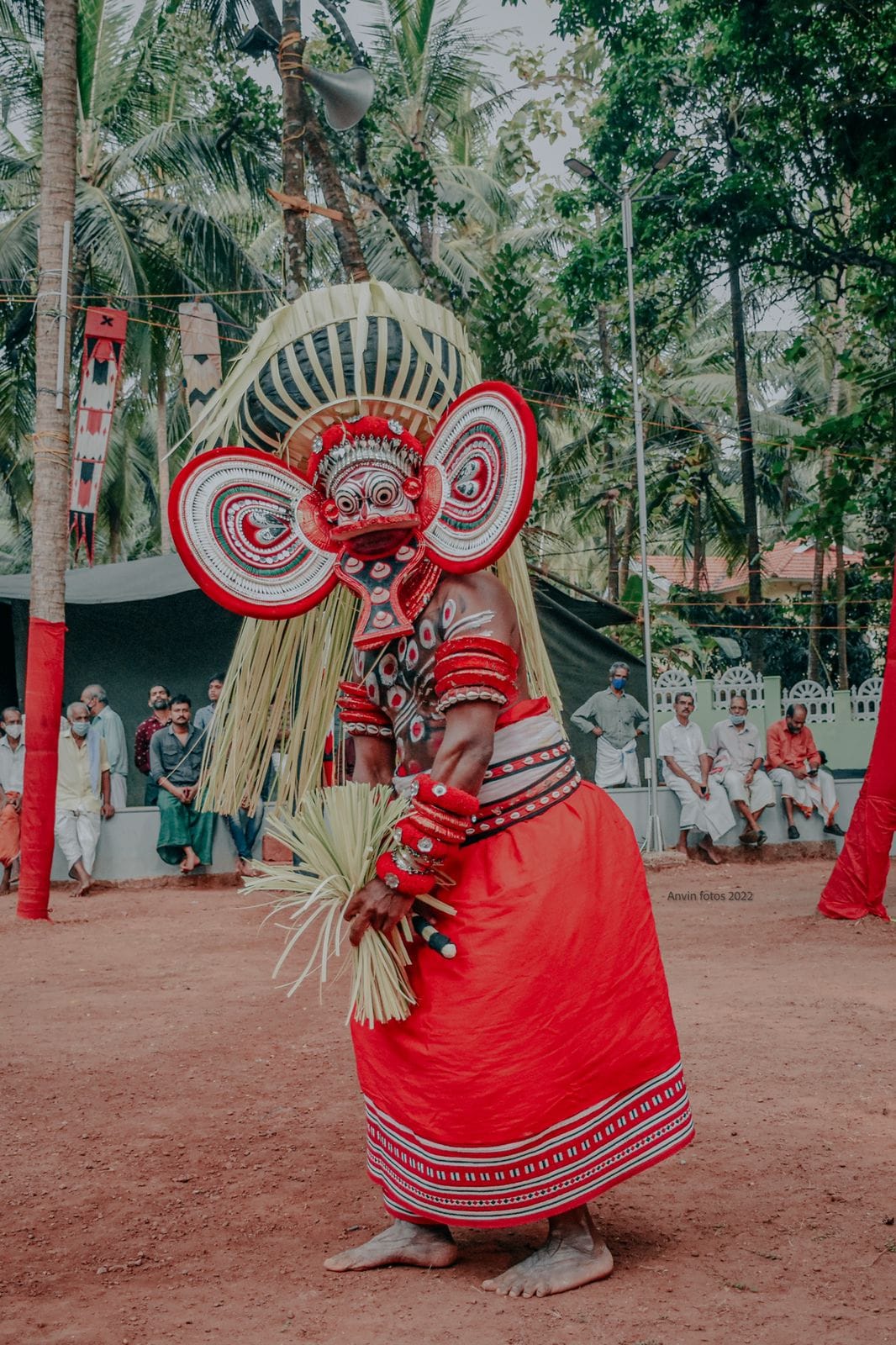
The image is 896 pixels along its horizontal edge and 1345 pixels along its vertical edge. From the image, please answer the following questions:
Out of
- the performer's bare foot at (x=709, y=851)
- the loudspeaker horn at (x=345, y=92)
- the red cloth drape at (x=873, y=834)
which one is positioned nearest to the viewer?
the red cloth drape at (x=873, y=834)

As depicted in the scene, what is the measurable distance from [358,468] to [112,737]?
8810 millimetres

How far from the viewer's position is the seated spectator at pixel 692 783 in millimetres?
12133

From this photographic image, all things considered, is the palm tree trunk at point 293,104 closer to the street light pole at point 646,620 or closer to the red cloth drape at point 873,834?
the street light pole at point 646,620

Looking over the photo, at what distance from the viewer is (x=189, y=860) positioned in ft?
36.1

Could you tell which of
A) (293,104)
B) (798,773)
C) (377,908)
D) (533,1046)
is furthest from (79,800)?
(533,1046)

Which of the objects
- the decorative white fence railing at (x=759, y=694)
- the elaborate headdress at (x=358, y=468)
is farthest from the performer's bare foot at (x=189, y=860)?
the elaborate headdress at (x=358, y=468)

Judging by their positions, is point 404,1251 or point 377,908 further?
point 404,1251

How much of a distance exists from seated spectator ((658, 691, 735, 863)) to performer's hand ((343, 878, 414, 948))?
378 inches

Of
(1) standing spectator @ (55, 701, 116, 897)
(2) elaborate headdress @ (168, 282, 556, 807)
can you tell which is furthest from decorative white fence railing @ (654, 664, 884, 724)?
(2) elaborate headdress @ (168, 282, 556, 807)

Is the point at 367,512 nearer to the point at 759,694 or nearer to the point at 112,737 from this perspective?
the point at 112,737

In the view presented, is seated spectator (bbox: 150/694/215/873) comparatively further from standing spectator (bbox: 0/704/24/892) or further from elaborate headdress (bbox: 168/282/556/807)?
elaborate headdress (bbox: 168/282/556/807)

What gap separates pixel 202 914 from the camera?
9312 millimetres

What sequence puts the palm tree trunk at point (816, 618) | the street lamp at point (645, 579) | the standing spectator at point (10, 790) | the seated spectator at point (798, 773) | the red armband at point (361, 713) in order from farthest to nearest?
the palm tree trunk at point (816, 618), the seated spectator at point (798, 773), the street lamp at point (645, 579), the standing spectator at point (10, 790), the red armband at point (361, 713)

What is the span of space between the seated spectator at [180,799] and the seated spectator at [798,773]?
5505 mm
